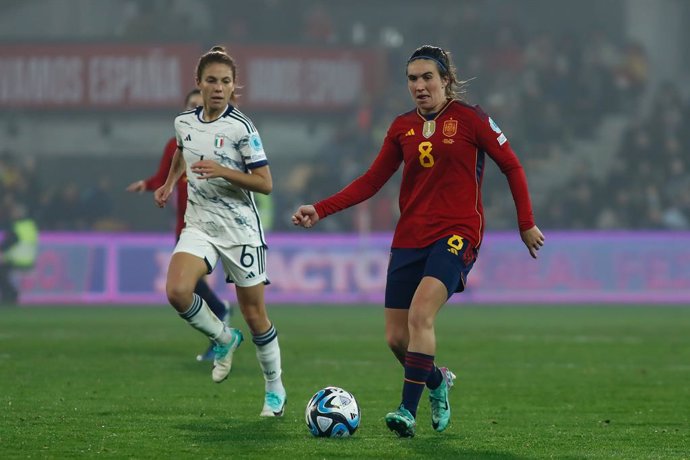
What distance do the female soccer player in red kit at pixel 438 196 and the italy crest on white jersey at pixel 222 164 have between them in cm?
77

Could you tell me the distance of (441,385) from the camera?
7.65 m

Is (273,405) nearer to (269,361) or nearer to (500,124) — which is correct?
(269,361)

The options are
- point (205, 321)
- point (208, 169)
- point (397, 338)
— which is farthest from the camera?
point (205, 321)

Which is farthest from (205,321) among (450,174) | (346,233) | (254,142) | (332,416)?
(346,233)

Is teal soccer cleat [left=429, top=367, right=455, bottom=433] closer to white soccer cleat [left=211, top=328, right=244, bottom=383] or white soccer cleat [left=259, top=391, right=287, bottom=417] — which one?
white soccer cleat [left=259, top=391, right=287, bottom=417]

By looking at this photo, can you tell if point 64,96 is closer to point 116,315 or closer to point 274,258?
point 274,258

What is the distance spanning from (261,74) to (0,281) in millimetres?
8827

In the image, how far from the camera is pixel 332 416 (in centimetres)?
731

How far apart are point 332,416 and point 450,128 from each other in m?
A: 1.64

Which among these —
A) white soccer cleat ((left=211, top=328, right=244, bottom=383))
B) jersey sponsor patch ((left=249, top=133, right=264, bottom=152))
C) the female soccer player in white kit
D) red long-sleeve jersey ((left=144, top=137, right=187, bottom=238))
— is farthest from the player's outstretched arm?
red long-sleeve jersey ((left=144, top=137, right=187, bottom=238))

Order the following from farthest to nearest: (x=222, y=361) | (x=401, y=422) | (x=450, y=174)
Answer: (x=222, y=361), (x=450, y=174), (x=401, y=422)

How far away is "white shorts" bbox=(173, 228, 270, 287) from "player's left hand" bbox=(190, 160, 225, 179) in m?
0.55

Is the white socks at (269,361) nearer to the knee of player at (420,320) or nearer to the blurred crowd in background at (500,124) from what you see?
the knee of player at (420,320)

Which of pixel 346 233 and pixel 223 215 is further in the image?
pixel 346 233
